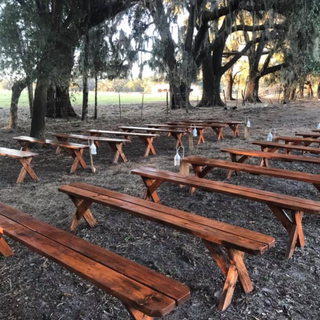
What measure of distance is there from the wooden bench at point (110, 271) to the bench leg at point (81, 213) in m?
0.69

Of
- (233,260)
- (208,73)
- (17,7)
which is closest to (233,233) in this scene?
(233,260)

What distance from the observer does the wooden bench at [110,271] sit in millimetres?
1547

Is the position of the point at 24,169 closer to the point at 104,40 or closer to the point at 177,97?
the point at 104,40

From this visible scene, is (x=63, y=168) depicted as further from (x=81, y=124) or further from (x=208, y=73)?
(x=208, y=73)

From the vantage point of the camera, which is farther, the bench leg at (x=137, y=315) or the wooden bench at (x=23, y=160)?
the wooden bench at (x=23, y=160)

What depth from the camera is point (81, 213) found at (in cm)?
321

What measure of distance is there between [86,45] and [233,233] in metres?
7.74

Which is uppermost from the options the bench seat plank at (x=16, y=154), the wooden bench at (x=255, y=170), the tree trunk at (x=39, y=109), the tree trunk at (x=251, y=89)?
the tree trunk at (x=251, y=89)

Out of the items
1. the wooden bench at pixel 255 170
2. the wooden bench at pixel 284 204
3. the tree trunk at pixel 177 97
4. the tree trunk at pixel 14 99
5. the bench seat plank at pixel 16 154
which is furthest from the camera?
the tree trunk at pixel 177 97

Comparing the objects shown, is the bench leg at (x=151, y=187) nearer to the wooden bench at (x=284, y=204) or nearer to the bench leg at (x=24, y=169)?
the wooden bench at (x=284, y=204)

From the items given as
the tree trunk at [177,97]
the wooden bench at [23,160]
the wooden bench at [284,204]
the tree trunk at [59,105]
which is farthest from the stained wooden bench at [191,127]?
the tree trunk at [177,97]

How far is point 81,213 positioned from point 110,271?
4.87 feet

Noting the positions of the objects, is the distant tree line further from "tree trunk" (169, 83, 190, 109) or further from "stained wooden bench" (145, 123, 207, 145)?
"stained wooden bench" (145, 123, 207, 145)

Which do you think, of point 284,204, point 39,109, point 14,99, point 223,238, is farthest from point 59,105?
point 223,238
